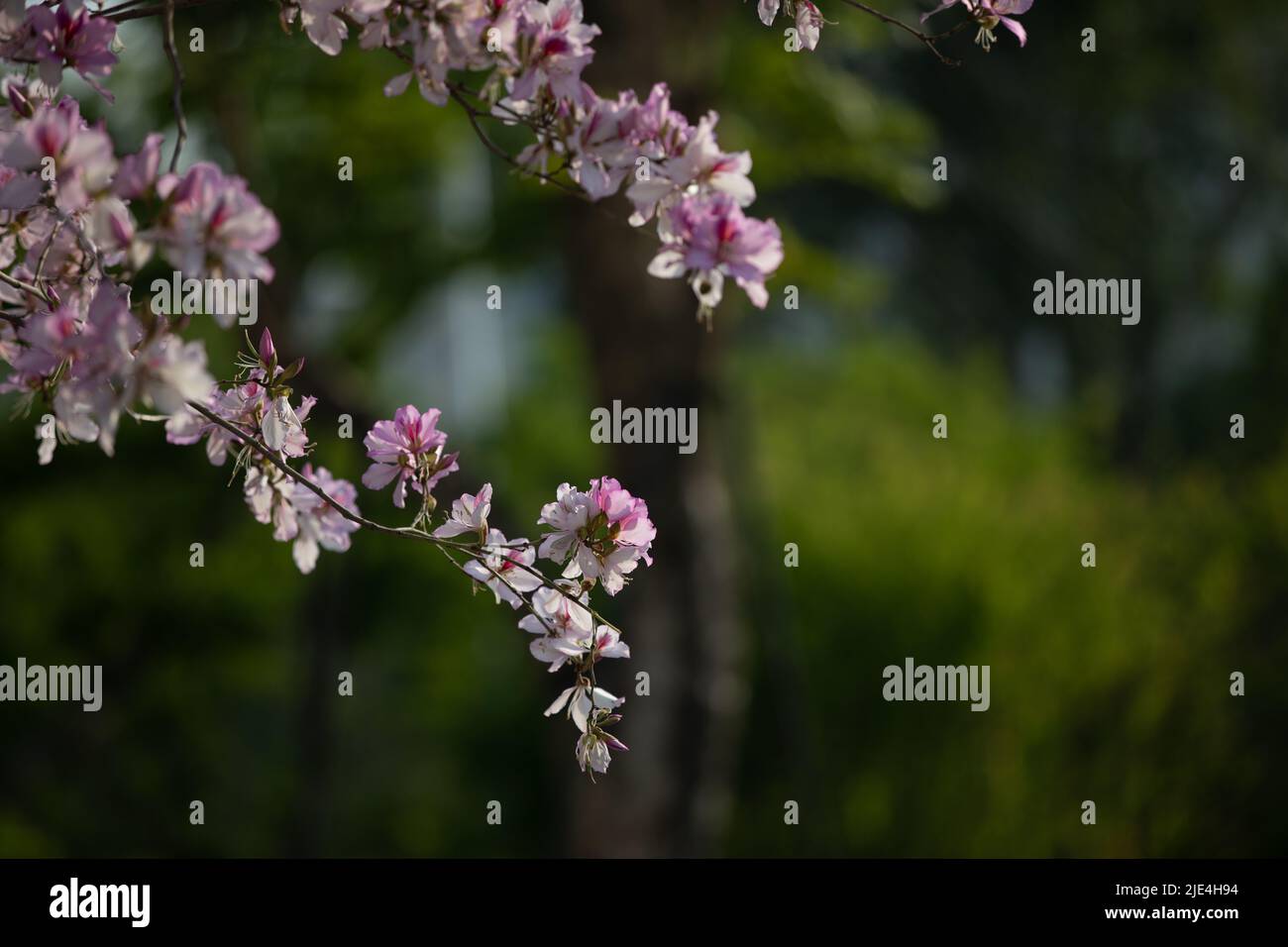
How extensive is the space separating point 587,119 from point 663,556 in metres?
2.98

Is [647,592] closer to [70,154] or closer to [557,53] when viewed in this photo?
[557,53]

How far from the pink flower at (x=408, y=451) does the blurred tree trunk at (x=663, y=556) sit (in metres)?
2.78

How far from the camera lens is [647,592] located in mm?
4199

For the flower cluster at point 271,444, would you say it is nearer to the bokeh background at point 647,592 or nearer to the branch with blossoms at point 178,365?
the branch with blossoms at point 178,365

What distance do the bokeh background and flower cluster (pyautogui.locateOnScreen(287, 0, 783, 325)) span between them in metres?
2.44

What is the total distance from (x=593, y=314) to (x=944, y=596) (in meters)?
2.24

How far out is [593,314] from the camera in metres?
4.27

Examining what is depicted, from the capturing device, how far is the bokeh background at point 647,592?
4.20 meters

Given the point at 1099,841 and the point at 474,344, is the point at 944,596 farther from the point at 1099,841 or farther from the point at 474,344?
the point at 474,344

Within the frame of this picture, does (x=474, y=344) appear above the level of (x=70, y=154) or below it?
above

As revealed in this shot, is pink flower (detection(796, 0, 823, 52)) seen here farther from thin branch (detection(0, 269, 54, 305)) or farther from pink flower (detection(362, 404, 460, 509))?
thin branch (detection(0, 269, 54, 305))

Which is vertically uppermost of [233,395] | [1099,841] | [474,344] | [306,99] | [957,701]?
[474,344]

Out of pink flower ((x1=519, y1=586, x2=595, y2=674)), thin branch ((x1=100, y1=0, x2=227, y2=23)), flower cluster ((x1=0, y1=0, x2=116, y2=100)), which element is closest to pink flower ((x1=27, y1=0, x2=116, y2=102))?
flower cluster ((x1=0, y1=0, x2=116, y2=100))
